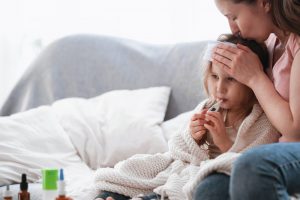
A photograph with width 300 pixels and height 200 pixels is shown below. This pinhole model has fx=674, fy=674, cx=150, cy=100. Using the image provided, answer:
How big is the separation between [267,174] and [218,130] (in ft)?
1.61

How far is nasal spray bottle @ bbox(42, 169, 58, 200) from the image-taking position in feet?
5.70

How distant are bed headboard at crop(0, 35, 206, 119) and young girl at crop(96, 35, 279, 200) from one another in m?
0.84

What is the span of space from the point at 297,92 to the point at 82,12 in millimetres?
2057

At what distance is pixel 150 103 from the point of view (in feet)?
9.00

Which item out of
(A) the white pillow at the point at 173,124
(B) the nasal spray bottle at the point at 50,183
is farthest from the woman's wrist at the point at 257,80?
(A) the white pillow at the point at 173,124

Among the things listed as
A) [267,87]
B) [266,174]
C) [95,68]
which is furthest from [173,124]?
[266,174]

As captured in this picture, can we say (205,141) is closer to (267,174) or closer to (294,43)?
(294,43)

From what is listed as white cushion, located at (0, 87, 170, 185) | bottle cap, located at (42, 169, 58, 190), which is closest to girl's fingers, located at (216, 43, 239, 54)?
bottle cap, located at (42, 169, 58, 190)

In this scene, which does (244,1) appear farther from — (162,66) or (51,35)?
(51,35)

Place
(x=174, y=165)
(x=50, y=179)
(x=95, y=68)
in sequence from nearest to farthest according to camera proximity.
Result: (x=50, y=179), (x=174, y=165), (x=95, y=68)

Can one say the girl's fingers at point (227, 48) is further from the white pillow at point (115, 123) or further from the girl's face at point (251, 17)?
the white pillow at point (115, 123)

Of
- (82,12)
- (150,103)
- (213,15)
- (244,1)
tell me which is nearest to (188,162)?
(244,1)

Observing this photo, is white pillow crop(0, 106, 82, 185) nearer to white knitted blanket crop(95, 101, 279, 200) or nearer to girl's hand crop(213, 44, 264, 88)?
white knitted blanket crop(95, 101, 279, 200)

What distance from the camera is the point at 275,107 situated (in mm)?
1787
